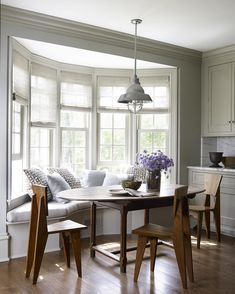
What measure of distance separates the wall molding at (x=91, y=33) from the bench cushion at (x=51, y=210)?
6.80ft

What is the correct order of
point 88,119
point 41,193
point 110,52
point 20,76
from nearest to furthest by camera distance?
point 41,193
point 20,76
point 110,52
point 88,119

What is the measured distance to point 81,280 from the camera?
317cm

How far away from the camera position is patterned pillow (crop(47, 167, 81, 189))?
4.67 m

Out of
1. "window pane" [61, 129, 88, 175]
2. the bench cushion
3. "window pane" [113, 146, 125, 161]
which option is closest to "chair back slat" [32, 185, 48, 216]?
the bench cushion

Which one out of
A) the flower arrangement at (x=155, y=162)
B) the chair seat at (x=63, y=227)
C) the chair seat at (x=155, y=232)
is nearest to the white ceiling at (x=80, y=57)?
the flower arrangement at (x=155, y=162)

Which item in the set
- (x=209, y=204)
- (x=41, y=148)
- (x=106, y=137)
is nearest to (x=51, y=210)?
(x=41, y=148)

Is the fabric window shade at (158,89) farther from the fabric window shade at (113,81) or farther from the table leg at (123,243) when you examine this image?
the table leg at (123,243)

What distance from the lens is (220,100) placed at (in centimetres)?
524

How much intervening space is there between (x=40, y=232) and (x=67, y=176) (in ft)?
5.55

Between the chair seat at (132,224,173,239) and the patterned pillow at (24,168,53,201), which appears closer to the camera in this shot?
the chair seat at (132,224,173,239)

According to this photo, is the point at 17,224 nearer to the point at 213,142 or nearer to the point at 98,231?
the point at 98,231

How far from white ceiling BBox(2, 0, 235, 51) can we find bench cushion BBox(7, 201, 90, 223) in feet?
7.31

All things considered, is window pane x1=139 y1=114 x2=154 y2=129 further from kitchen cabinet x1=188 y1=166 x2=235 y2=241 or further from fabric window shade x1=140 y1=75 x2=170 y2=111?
kitchen cabinet x1=188 y1=166 x2=235 y2=241

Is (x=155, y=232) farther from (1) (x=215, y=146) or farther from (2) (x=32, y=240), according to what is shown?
(1) (x=215, y=146)
